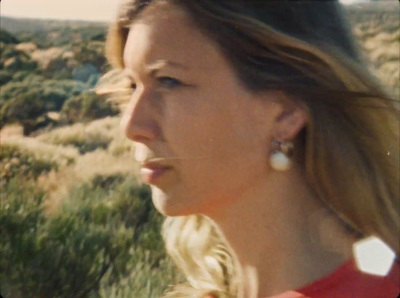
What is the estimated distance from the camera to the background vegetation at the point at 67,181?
133 centimetres

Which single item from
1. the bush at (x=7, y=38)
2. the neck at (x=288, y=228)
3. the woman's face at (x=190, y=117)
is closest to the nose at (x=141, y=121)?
the woman's face at (x=190, y=117)

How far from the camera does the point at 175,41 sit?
104cm

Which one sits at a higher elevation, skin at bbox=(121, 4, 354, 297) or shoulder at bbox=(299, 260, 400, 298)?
skin at bbox=(121, 4, 354, 297)

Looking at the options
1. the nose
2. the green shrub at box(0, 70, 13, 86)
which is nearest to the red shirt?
the nose

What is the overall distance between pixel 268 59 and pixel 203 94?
0.11m

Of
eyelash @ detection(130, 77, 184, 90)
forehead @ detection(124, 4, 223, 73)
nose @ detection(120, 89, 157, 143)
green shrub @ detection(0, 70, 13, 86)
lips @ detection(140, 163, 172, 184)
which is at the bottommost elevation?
green shrub @ detection(0, 70, 13, 86)

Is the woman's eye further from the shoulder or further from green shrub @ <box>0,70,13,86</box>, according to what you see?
green shrub @ <box>0,70,13,86</box>

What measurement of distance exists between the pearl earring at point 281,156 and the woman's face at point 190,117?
14 mm

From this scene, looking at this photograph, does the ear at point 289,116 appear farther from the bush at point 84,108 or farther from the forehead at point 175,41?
the bush at point 84,108

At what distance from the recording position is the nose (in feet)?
3.49

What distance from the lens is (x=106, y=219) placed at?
138cm

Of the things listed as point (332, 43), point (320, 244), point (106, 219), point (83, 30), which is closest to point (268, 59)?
point (332, 43)

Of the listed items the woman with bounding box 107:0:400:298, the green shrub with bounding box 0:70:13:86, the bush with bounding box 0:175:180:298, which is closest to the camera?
the woman with bounding box 107:0:400:298

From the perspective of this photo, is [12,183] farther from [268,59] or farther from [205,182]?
[268,59]
